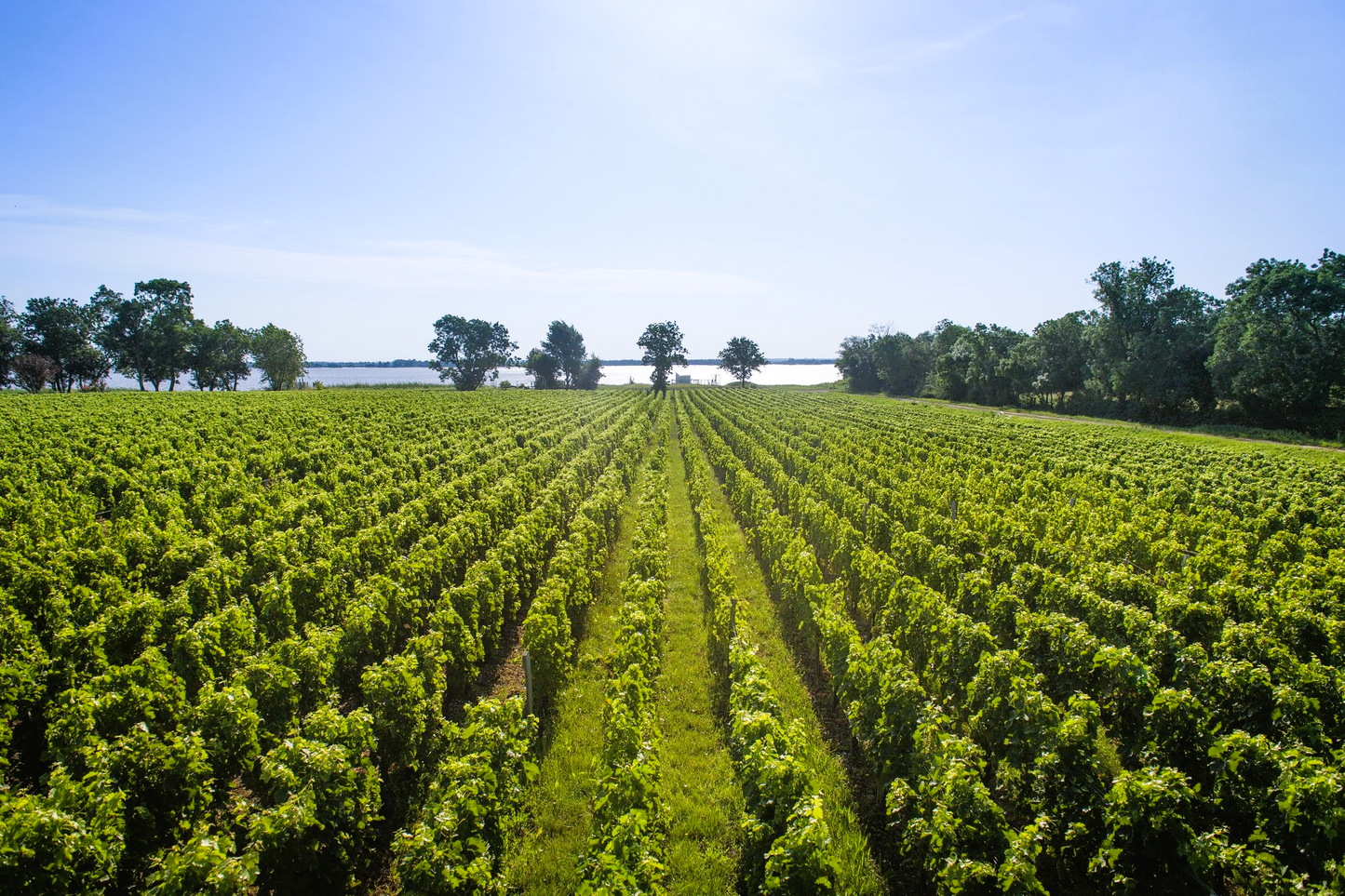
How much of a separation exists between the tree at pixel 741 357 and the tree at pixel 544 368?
53.3m

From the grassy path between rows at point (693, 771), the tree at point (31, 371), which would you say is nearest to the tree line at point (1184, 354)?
the grassy path between rows at point (693, 771)

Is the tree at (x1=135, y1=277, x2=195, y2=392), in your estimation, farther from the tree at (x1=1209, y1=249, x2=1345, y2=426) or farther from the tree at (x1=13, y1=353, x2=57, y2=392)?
the tree at (x1=1209, y1=249, x2=1345, y2=426)

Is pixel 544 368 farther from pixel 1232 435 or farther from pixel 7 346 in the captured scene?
pixel 1232 435

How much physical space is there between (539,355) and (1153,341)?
103 m

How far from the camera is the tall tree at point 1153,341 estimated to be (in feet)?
162

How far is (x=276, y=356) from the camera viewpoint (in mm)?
91000

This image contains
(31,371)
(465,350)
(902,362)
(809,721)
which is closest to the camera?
(809,721)

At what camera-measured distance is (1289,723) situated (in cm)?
648

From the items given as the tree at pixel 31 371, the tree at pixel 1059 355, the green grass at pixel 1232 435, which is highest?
the tree at pixel 1059 355

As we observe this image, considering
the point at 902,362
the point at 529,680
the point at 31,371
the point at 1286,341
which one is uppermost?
the point at 902,362

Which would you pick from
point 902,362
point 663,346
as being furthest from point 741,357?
point 902,362

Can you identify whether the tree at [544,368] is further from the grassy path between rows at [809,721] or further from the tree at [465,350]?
the grassy path between rows at [809,721]

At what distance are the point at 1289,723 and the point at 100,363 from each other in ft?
347

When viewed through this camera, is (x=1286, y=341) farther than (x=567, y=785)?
Yes
